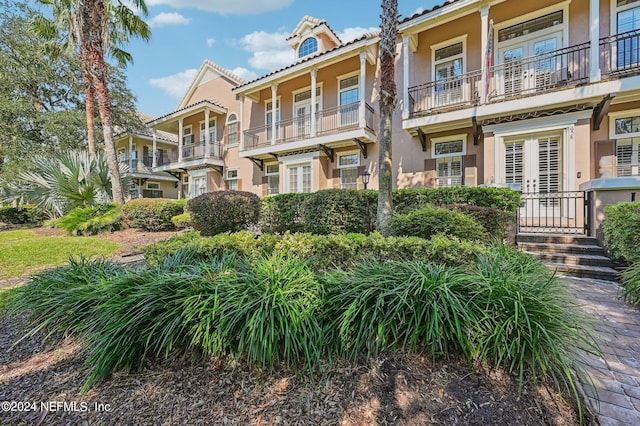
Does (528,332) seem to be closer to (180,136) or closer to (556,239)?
(556,239)

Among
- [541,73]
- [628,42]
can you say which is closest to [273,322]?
[541,73]

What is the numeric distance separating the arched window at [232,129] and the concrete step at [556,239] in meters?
14.5

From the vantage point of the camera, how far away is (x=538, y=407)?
1901 mm

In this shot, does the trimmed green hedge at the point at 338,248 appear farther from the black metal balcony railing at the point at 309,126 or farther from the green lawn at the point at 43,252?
the black metal balcony railing at the point at 309,126

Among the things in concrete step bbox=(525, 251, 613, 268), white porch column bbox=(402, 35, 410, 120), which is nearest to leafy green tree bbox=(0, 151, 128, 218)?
white porch column bbox=(402, 35, 410, 120)

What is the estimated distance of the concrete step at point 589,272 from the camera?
16.1 ft

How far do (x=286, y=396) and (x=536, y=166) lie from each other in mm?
9362

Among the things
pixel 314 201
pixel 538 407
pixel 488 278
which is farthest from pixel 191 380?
pixel 314 201

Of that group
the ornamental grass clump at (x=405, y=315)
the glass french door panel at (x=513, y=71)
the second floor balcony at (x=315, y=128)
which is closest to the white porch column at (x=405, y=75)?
the second floor balcony at (x=315, y=128)

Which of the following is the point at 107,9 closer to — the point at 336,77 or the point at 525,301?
the point at 336,77

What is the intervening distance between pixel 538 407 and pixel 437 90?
10.3 metres

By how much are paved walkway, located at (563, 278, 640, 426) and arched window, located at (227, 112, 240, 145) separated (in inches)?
633

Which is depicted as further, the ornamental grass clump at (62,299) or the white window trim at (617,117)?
the white window trim at (617,117)

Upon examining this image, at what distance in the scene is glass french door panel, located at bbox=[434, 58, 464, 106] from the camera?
31.6ft
